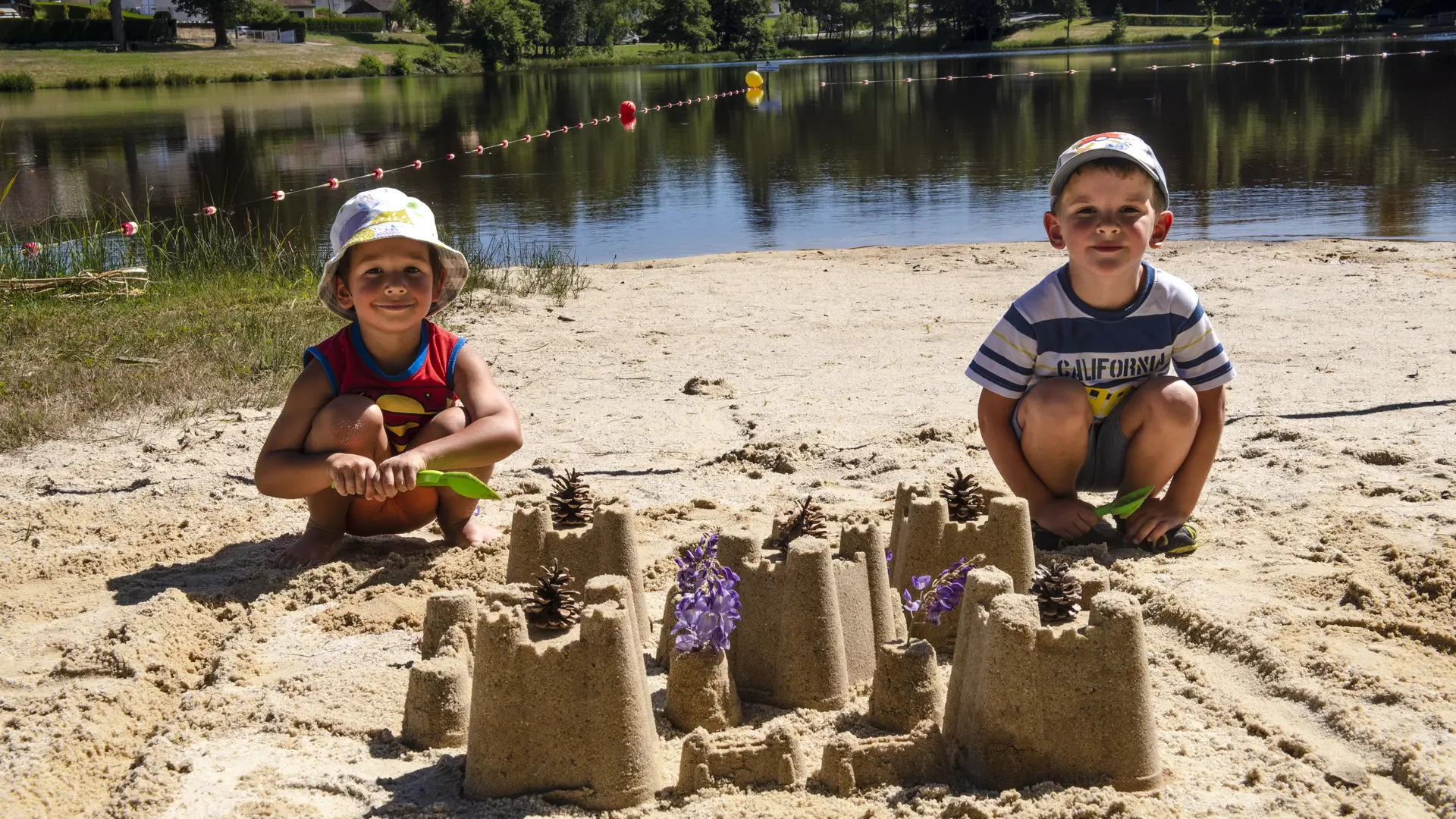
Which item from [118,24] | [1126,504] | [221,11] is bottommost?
[1126,504]

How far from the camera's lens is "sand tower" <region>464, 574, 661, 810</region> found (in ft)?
8.43

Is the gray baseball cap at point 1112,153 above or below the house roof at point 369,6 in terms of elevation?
below

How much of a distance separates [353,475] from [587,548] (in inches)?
34.2

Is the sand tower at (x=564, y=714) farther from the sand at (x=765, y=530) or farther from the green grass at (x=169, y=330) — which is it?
the green grass at (x=169, y=330)

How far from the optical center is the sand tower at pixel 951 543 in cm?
342

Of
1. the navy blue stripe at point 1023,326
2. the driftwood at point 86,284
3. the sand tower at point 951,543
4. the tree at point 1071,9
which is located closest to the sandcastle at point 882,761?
the sand tower at point 951,543

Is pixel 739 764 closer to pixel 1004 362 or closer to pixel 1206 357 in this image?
pixel 1004 362

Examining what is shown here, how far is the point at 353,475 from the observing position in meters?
3.89

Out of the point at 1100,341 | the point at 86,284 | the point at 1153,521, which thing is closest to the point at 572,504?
the point at 1100,341

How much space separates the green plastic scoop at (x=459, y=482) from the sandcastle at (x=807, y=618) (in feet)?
3.02

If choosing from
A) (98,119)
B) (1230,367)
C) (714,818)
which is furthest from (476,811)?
(98,119)

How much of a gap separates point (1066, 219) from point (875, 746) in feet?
6.65

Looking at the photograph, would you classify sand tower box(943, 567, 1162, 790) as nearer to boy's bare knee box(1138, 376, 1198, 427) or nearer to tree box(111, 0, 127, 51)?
boy's bare knee box(1138, 376, 1198, 427)

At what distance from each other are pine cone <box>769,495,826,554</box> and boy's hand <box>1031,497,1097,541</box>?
43.2 inches
